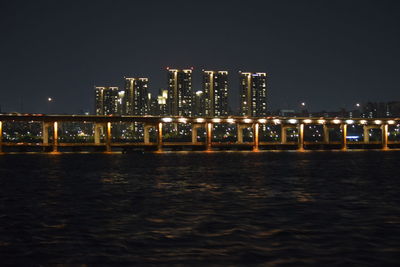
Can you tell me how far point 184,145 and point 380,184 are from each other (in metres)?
108

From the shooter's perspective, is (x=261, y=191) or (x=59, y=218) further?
(x=261, y=191)

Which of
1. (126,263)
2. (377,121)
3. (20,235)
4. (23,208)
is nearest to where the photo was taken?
(126,263)

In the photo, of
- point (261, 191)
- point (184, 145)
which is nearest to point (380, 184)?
point (261, 191)

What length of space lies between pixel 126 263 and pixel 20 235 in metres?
6.53

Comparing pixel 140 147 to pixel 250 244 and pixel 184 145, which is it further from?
pixel 250 244

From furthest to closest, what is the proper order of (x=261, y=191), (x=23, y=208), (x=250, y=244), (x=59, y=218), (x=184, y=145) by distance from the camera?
(x=184, y=145) < (x=261, y=191) < (x=23, y=208) < (x=59, y=218) < (x=250, y=244)

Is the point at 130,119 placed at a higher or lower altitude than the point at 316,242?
higher

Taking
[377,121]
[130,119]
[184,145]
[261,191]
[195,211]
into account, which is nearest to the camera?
[195,211]

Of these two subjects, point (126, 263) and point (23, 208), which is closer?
point (126, 263)

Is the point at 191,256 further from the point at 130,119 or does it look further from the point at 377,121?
the point at 377,121

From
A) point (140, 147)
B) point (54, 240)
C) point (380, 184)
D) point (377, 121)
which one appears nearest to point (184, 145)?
point (140, 147)

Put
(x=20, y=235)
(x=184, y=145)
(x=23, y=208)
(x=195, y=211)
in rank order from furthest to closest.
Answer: (x=184, y=145), (x=23, y=208), (x=195, y=211), (x=20, y=235)

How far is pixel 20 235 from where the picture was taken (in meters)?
20.7

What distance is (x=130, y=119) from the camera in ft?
447
